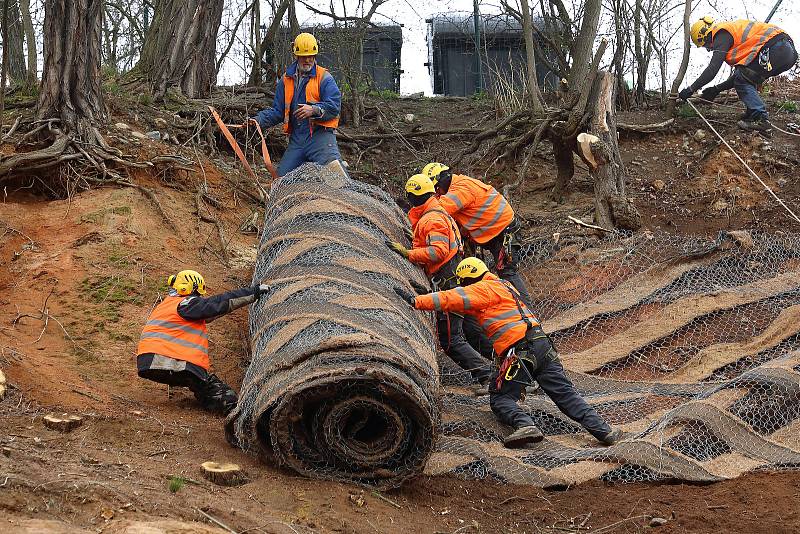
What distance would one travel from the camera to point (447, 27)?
1681 centimetres

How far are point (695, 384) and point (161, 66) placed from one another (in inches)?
296

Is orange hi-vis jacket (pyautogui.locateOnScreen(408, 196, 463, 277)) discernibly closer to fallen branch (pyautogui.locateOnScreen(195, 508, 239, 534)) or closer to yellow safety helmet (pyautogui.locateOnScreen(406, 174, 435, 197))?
yellow safety helmet (pyautogui.locateOnScreen(406, 174, 435, 197))

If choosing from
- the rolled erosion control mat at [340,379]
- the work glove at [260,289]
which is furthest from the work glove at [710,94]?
the work glove at [260,289]

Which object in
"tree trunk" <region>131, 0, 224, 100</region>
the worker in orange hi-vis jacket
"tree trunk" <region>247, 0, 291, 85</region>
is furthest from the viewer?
"tree trunk" <region>247, 0, 291, 85</region>

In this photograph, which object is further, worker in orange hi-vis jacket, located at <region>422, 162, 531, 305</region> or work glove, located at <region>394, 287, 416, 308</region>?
worker in orange hi-vis jacket, located at <region>422, 162, 531, 305</region>

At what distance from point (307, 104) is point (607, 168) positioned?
3.54 metres

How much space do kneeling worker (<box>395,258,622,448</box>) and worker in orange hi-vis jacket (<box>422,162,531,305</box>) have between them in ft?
5.40

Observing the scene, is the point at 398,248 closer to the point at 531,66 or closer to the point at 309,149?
the point at 309,149

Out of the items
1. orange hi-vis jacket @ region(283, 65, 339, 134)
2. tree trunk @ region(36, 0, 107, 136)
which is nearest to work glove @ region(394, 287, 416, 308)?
orange hi-vis jacket @ region(283, 65, 339, 134)

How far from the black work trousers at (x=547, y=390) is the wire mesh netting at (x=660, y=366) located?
0.15m

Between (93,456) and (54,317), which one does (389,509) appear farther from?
(54,317)

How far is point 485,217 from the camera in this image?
8.31 metres

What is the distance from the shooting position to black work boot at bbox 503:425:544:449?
20.5 feet

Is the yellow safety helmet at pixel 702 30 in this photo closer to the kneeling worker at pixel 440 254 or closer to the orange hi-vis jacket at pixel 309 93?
the orange hi-vis jacket at pixel 309 93
